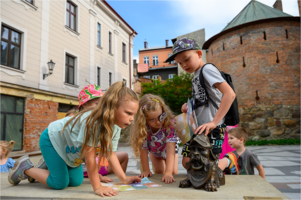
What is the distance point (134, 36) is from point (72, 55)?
9.40 meters

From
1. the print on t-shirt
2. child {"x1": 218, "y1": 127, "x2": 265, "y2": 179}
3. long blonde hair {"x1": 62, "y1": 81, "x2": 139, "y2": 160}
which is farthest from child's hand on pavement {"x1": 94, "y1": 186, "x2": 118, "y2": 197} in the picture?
child {"x1": 218, "y1": 127, "x2": 265, "y2": 179}

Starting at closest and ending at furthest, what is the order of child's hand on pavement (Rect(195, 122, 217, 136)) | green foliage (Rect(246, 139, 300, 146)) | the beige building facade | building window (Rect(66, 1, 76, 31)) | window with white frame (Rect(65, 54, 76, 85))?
child's hand on pavement (Rect(195, 122, 217, 136))
the beige building facade
window with white frame (Rect(65, 54, 76, 85))
green foliage (Rect(246, 139, 300, 146))
building window (Rect(66, 1, 76, 31))

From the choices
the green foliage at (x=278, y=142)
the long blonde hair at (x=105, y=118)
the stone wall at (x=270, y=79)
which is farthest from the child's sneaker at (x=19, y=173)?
the stone wall at (x=270, y=79)

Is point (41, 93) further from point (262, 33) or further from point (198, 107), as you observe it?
point (262, 33)

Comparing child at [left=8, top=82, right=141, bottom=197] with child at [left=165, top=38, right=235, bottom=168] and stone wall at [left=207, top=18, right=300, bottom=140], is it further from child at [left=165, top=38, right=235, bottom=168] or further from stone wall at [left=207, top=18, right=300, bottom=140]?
stone wall at [left=207, top=18, right=300, bottom=140]

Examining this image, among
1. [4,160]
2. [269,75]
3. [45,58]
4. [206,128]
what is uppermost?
[45,58]

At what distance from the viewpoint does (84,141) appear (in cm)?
188

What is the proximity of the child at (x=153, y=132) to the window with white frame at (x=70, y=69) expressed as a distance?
1074cm

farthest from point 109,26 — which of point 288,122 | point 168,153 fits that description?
point 168,153


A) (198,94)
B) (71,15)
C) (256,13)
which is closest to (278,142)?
(256,13)

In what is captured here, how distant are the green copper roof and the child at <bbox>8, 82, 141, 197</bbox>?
50.6 feet

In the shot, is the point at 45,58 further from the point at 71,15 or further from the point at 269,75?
the point at 269,75

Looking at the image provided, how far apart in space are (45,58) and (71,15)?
3.87 meters

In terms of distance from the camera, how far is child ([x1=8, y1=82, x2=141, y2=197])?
1896mm
